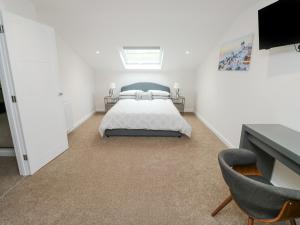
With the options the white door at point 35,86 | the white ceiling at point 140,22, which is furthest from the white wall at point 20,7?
the white door at point 35,86

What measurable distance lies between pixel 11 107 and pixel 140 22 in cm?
247

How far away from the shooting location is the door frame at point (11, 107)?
1927 mm

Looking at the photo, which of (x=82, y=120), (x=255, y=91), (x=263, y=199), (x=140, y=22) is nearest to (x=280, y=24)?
(x=255, y=91)

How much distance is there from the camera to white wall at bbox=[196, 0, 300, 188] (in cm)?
181

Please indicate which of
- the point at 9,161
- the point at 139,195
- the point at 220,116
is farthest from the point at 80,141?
the point at 220,116

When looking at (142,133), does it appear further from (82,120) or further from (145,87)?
(145,87)

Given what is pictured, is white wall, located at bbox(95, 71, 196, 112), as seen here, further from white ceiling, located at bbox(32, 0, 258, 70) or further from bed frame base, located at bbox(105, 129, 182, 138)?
bed frame base, located at bbox(105, 129, 182, 138)

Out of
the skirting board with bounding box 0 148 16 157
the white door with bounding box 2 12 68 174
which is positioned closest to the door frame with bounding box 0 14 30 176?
the white door with bounding box 2 12 68 174

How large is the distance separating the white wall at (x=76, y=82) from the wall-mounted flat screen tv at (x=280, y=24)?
3.55m

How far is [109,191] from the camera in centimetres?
199

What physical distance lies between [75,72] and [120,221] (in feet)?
12.2

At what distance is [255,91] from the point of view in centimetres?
240

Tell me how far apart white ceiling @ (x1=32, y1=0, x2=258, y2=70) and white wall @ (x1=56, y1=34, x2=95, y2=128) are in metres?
0.26

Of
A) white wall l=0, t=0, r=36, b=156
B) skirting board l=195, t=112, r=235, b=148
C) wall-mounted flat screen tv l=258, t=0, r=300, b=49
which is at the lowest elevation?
skirting board l=195, t=112, r=235, b=148
